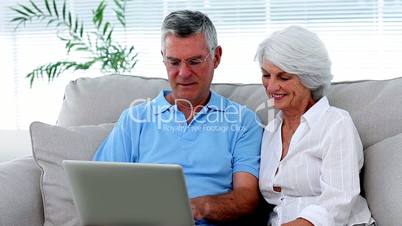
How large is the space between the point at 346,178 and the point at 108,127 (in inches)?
37.2

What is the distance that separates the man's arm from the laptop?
0.39 meters

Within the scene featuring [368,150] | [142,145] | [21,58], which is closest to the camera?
[368,150]

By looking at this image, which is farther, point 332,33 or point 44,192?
point 332,33

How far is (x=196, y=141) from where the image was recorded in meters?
2.29

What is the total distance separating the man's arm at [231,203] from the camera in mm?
2129

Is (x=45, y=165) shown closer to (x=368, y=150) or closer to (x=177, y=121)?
(x=177, y=121)

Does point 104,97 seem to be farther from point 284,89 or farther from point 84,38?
point 84,38

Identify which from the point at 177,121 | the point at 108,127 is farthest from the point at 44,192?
the point at 177,121

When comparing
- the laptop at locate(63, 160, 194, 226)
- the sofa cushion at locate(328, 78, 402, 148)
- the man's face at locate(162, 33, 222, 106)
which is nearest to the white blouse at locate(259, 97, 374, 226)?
the sofa cushion at locate(328, 78, 402, 148)

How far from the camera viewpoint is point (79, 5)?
4344 millimetres

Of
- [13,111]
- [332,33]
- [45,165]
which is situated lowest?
[13,111]

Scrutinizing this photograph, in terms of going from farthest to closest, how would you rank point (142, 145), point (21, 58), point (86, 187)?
point (21, 58)
point (142, 145)
point (86, 187)

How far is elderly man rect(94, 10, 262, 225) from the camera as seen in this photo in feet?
7.24

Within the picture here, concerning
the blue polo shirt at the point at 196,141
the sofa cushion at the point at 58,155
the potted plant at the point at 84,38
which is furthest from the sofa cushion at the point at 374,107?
the potted plant at the point at 84,38
